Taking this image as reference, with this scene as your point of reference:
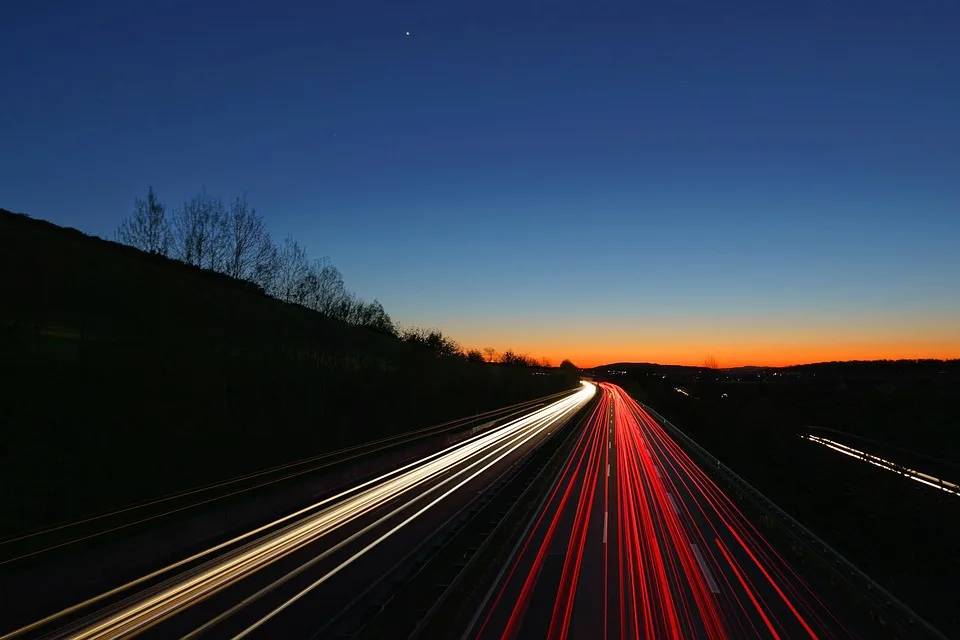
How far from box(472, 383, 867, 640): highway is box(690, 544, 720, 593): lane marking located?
0.03 m

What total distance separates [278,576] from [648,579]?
295 inches

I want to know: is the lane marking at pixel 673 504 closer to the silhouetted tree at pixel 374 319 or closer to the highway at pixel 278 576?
the highway at pixel 278 576

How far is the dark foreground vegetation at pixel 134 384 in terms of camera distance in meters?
13.8

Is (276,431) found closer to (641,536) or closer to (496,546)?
(496,546)

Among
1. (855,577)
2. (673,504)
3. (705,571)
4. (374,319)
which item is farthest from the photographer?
(374,319)

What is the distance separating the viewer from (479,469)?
28203 mm

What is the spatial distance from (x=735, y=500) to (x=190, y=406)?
1910 cm

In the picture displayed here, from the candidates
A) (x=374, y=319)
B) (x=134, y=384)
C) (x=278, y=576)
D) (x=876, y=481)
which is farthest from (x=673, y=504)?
(x=374, y=319)

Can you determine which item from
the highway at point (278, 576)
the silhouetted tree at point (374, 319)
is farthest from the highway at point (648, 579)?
the silhouetted tree at point (374, 319)

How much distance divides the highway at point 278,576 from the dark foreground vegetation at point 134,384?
309 cm

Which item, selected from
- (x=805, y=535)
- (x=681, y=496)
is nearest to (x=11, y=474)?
(x=805, y=535)

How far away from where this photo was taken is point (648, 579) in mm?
12023

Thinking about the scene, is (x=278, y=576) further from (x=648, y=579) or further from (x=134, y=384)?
(x=134, y=384)

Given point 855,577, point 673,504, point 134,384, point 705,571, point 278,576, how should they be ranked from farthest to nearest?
1. point 673,504
2. point 134,384
3. point 705,571
4. point 278,576
5. point 855,577
